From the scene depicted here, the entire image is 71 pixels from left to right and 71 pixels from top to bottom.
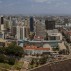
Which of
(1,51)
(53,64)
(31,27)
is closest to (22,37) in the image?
(31,27)

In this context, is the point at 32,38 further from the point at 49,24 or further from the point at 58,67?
the point at 58,67

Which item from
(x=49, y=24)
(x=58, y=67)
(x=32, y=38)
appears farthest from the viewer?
(x=49, y=24)

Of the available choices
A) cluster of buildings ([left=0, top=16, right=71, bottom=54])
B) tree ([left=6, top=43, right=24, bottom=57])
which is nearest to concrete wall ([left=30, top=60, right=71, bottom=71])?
tree ([left=6, top=43, right=24, bottom=57])

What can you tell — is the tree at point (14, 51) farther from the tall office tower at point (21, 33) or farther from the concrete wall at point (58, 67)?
the concrete wall at point (58, 67)

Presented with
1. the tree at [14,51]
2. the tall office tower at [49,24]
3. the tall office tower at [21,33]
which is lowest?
the tree at [14,51]

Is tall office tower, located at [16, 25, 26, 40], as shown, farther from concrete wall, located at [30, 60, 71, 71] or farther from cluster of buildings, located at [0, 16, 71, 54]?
concrete wall, located at [30, 60, 71, 71]

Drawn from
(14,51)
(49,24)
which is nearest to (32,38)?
(49,24)

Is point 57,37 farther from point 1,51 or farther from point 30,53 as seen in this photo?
point 1,51

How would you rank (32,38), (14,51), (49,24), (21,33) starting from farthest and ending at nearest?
(49,24) → (32,38) → (21,33) → (14,51)

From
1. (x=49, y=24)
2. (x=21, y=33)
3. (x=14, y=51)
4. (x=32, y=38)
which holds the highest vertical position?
(x=49, y=24)

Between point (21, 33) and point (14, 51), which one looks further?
point (21, 33)

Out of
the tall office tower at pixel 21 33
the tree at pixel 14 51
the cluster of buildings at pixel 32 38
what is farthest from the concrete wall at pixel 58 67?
the tall office tower at pixel 21 33
